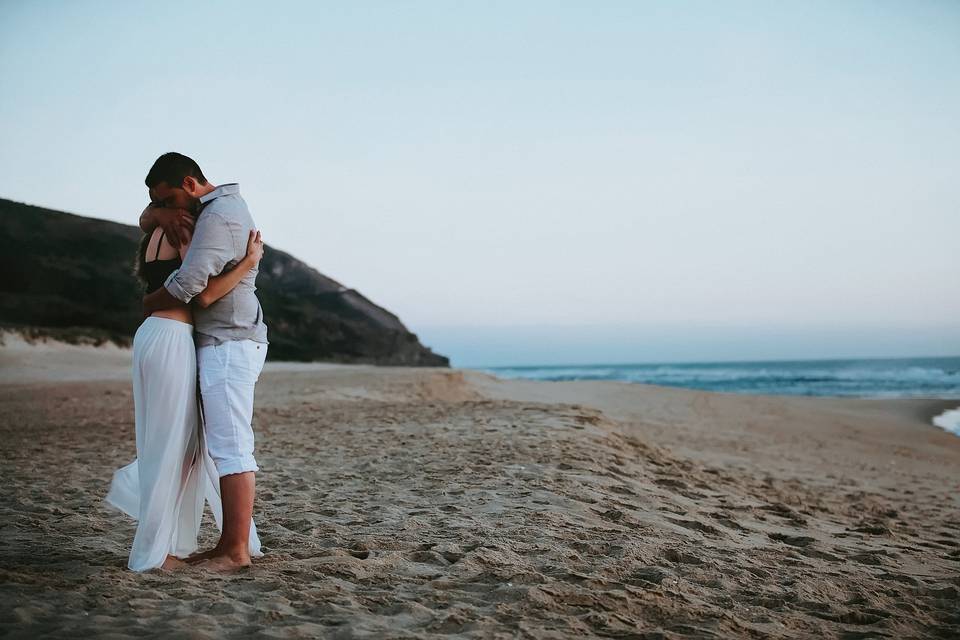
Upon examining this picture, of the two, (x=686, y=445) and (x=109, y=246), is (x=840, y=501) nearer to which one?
(x=686, y=445)

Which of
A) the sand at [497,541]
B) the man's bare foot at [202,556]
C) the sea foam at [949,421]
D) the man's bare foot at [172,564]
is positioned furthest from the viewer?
the sea foam at [949,421]

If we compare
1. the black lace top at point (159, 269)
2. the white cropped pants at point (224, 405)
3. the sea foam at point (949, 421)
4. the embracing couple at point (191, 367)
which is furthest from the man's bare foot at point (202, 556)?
the sea foam at point (949, 421)

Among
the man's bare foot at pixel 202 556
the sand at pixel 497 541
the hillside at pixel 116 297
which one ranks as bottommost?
the sand at pixel 497 541

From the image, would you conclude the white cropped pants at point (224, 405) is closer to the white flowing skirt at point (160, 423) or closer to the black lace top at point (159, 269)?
the white flowing skirt at point (160, 423)

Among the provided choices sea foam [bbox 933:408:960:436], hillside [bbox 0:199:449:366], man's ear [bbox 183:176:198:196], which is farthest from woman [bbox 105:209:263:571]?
hillside [bbox 0:199:449:366]

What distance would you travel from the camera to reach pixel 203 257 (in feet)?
10.6

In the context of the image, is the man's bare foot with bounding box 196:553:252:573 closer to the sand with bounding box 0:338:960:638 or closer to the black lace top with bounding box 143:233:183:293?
the sand with bounding box 0:338:960:638

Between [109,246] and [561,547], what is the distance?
29232mm

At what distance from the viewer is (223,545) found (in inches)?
136

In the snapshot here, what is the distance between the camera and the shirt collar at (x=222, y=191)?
11.2ft

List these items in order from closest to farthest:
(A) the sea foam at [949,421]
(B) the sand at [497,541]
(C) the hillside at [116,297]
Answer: (B) the sand at [497,541]
(A) the sea foam at [949,421]
(C) the hillside at [116,297]

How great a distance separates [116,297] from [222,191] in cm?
2651

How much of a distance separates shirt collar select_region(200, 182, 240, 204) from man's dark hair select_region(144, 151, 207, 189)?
0.14m

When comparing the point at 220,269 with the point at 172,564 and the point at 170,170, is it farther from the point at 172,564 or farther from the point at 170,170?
the point at 172,564
